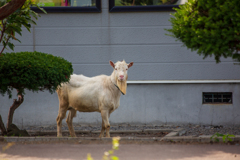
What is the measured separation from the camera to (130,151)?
21.8 feet

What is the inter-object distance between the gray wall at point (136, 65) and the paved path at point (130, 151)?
12.4ft

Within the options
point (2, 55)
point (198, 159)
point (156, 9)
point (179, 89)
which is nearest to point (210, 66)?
point (179, 89)

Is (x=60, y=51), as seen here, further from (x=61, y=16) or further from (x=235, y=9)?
(x=235, y=9)

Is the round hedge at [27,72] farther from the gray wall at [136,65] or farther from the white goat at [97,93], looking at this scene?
the gray wall at [136,65]

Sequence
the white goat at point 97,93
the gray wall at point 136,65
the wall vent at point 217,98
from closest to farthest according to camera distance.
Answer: the white goat at point 97,93 < the gray wall at point 136,65 < the wall vent at point 217,98

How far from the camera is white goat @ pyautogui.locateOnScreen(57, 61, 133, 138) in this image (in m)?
7.95

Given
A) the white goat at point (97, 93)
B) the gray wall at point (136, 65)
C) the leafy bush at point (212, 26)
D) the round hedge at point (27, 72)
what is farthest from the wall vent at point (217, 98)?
the round hedge at point (27, 72)

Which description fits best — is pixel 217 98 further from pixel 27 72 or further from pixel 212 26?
pixel 27 72

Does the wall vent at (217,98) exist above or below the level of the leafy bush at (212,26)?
below

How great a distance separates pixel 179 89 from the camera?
35.8 feet

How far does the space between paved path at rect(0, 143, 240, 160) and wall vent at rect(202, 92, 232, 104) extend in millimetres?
4076

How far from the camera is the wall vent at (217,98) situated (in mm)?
10992

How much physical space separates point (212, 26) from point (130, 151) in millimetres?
2828

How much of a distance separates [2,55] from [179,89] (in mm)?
5616
